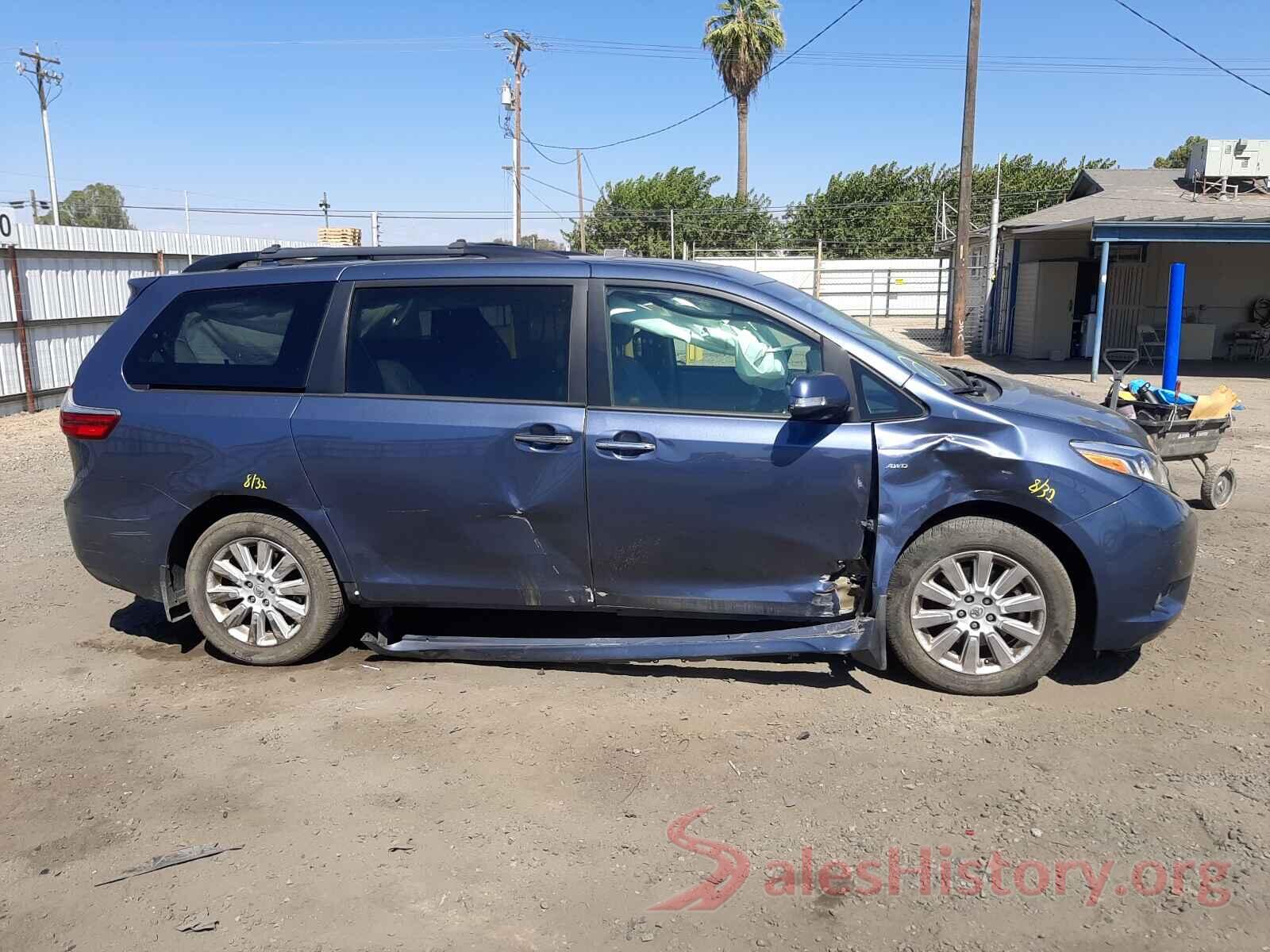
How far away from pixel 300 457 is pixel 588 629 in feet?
5.36

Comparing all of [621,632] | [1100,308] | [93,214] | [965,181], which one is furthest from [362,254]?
[93,214]

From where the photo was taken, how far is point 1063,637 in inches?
163

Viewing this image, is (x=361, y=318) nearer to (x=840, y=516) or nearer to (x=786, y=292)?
(x=786, y=292)

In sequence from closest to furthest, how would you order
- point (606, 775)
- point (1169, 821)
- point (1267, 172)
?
point (1169, 821) < point (606, 775) < point (1267, 172)

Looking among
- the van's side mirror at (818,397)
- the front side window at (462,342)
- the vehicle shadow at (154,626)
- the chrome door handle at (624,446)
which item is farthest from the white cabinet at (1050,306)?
the vehicle shadow at (154,626)

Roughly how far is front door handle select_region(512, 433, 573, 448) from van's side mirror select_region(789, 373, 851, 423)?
3.16 ft

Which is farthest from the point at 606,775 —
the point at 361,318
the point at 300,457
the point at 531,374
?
the point at 361,318

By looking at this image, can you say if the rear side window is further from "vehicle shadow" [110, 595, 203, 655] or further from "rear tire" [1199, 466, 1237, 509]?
Answer: "rear tire" [1199, 466, 1237, 509]

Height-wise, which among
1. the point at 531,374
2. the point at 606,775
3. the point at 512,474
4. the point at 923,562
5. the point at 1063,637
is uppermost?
the point at 531,374

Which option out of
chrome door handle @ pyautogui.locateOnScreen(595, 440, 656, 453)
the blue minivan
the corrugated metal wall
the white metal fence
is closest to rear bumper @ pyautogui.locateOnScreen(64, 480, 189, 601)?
the blue minivan

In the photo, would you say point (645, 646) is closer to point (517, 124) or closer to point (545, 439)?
point (545, 439)

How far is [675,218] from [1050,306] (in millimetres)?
26567

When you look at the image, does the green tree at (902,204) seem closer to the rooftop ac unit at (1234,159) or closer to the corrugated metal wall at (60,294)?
the rooftop ac unit at (1234,159)

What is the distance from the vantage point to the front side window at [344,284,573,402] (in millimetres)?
4406
